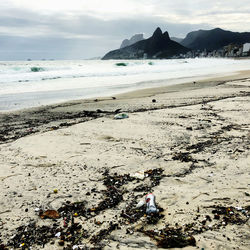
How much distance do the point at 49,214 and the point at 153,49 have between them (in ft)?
529

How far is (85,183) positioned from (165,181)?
1.05 metres

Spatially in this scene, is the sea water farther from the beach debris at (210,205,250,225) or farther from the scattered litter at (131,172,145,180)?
the beach debris at (210,205,250,225)

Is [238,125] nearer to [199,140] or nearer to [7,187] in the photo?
[199,140]

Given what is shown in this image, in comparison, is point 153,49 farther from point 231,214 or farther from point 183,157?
point 231,214

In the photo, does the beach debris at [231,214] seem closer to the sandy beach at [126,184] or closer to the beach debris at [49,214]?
the sandy beach at [126,184]

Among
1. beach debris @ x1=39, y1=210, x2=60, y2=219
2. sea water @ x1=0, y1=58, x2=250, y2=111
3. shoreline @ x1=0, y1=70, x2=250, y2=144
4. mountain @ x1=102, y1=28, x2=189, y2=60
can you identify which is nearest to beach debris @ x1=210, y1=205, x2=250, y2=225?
beach debris @ x1=39, y1=210, x2=60, y2=219

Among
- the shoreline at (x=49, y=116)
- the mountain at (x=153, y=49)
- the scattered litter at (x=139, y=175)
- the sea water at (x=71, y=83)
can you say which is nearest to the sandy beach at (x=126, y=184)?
the scattered litter at (x=139, y=175)

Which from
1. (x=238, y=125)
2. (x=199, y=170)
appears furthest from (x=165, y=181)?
(x=238, y=125)

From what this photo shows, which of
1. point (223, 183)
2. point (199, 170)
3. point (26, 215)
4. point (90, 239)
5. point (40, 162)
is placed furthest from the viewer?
point (40, 162)

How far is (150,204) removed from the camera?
248 cm

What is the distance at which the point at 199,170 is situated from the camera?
327 centimetres

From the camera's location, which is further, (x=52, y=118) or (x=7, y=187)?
(x=52, y=118)

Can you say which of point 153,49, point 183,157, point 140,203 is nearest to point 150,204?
point 140,203

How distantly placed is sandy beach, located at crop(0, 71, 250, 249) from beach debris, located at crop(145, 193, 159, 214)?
0.06m
